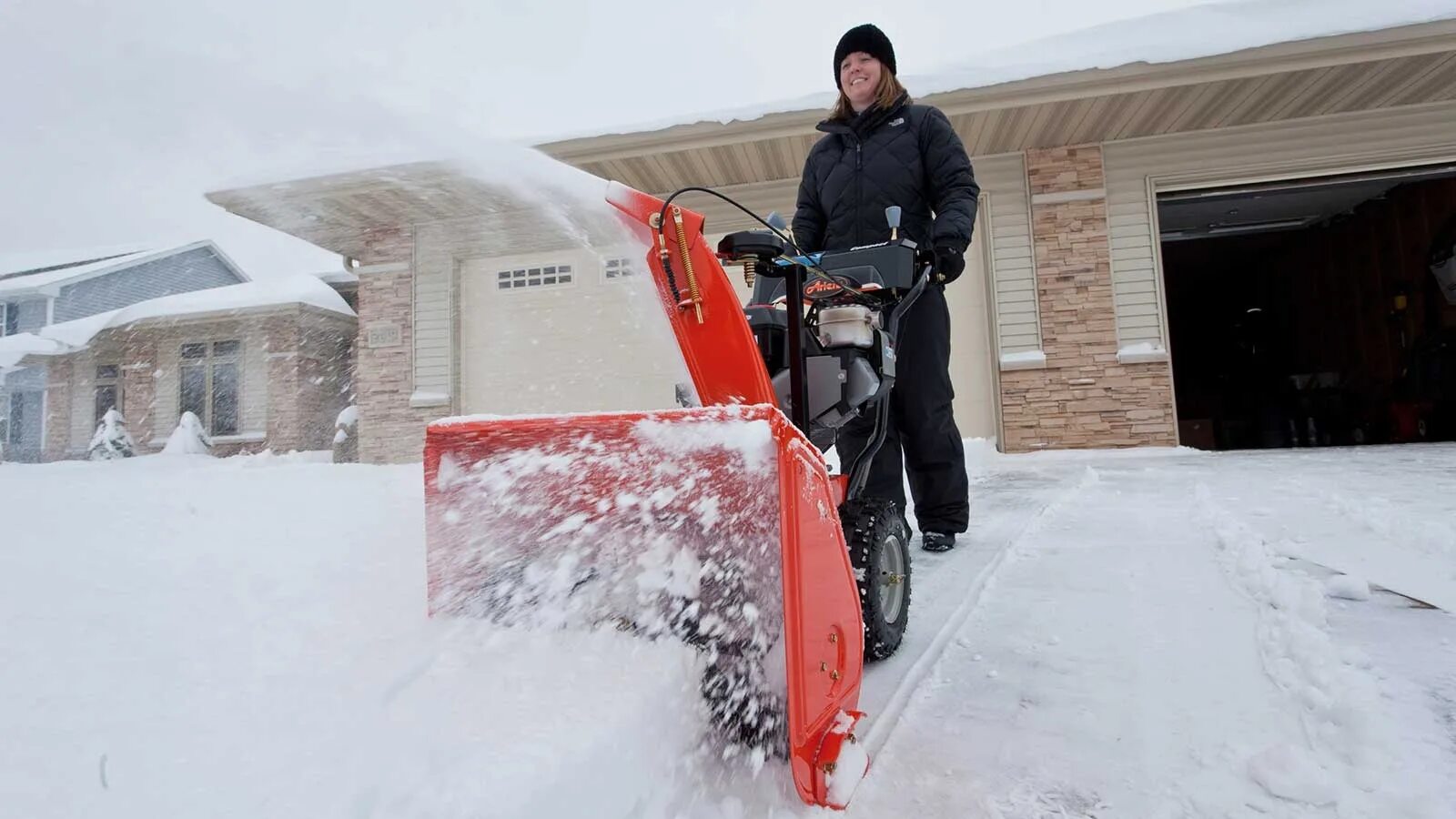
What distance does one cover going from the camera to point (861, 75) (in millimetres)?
2625

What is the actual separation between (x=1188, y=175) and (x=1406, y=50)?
1.85 m

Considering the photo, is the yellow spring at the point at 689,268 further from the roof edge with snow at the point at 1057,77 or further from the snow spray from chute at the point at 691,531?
the roof edge with snow at the point at 1057,77

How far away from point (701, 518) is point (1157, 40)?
313 inches

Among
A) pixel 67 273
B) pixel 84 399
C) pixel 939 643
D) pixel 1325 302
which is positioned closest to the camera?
pixel 939 643

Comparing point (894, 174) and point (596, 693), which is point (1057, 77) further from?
point (596, 693)

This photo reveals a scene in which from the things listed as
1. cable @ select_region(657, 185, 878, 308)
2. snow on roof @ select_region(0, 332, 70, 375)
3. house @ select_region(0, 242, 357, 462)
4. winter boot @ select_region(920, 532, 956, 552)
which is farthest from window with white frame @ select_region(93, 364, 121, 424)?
cable @ select_region(657, 185, 878, 308)

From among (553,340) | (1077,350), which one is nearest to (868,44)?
(1077,350)

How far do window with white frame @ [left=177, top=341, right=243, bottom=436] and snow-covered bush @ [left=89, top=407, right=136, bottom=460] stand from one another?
2.59 metres

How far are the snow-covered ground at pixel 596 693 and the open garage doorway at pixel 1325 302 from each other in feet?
26.1

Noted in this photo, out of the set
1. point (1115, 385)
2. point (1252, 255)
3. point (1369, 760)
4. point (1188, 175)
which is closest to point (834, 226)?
point (1369, 760)

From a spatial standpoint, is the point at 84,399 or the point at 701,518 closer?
the point at 701,518

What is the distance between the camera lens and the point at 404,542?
196cm

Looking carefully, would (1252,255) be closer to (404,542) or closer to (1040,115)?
(1040,115)

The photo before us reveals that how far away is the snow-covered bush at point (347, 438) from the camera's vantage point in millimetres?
9938
